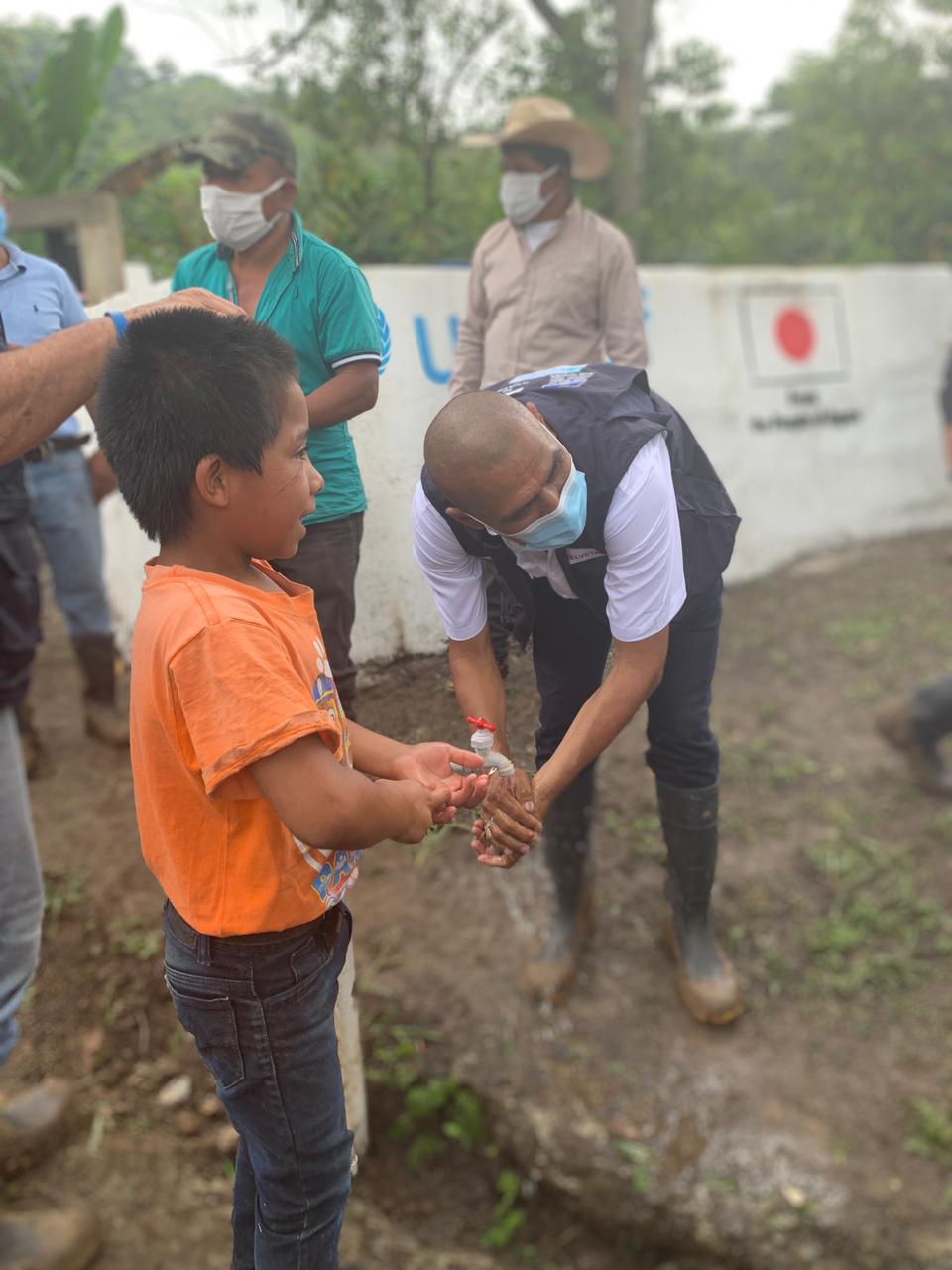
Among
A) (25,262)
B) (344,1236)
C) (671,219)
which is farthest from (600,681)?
(671,219)

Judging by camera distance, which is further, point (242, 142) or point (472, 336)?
point (472, 336)

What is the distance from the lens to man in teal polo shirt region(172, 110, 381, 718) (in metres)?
1.30

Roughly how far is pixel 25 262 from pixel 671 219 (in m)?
6.81

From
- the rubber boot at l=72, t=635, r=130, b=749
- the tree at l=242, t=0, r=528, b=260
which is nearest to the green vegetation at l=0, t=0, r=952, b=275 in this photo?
the tree at l=242, t=0, r=528, b=260

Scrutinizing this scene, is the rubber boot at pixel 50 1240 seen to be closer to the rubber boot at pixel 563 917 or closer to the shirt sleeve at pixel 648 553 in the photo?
the rubber boot at pixel 563 917

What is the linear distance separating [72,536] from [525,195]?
3.01m

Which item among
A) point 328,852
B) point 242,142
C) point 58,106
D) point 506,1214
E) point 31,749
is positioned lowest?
point 506,1214

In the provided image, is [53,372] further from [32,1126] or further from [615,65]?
[615,65]

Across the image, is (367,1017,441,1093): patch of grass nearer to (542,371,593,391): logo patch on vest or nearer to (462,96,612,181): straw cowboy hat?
(462,96,612,181): straw cowboy hat

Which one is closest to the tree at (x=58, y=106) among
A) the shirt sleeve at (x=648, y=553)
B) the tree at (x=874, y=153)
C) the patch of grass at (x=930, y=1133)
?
the shirt sleeve at (x=648, y=553)

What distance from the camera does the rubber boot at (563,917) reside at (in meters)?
3.16

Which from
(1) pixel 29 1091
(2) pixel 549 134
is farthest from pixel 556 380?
(1) pixel 29 1091

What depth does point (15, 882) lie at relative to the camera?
6.95 ft

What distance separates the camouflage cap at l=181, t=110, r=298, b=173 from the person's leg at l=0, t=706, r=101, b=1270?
1173 mm
